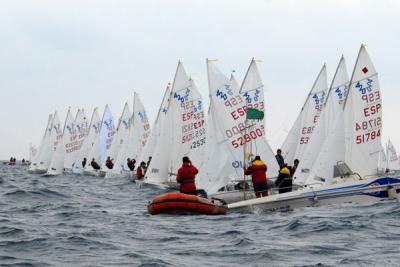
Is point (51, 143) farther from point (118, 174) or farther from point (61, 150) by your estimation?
point (118, 174)

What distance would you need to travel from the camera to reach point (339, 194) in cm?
2033

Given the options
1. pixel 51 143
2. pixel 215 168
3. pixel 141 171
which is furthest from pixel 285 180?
pixel 51 143

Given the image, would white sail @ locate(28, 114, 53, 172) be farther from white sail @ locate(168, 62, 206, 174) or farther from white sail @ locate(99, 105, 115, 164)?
white sail @ locate(168, 62, 206, 174)

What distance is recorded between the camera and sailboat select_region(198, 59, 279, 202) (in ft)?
76.2

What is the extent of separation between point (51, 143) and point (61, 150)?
19.0ft

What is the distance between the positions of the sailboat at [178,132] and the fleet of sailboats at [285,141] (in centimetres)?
5

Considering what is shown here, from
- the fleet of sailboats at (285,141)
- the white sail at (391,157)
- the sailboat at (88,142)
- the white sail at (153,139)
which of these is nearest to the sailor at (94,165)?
the sailboat at (88,142)

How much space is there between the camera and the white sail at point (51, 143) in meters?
59.4

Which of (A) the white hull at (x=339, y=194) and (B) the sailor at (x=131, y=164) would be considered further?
(B) the sailor at (x=131, y=164)

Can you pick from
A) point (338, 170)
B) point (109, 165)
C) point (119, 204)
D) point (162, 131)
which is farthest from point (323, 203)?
point (109, 165)

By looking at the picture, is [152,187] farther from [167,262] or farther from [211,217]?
[167,262]

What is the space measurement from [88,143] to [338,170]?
127 feet

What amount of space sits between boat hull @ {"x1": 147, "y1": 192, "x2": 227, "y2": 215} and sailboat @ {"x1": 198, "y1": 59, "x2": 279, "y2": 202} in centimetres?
369

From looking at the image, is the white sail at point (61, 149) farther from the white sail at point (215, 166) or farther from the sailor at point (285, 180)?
the sailor at point (285, 180)
